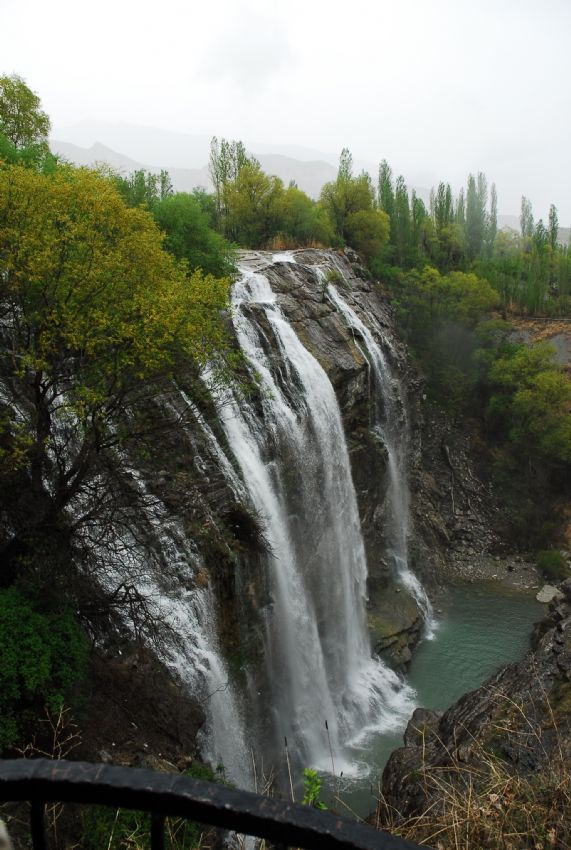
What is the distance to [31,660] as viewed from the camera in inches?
319

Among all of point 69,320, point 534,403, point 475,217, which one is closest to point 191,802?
point 69,320

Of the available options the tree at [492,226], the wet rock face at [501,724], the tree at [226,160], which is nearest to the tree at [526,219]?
the tree at [492,226]

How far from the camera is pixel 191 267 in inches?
803

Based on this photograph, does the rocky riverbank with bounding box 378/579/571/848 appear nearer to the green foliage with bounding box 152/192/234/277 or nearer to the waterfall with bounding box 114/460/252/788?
the waterfall with bounding box 114/460/252/788

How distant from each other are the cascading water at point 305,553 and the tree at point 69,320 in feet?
12.1

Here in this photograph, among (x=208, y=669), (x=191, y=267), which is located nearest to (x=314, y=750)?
(x=208, y=669)

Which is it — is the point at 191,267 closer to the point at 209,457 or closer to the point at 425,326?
the point at 209,457

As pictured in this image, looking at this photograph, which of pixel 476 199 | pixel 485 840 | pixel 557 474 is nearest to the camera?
pixel 485 840

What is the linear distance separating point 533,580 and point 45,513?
22.4 metres

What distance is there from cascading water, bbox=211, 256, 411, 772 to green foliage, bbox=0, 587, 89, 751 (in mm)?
5976

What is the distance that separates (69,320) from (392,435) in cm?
1833

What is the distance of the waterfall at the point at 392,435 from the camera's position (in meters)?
23.9

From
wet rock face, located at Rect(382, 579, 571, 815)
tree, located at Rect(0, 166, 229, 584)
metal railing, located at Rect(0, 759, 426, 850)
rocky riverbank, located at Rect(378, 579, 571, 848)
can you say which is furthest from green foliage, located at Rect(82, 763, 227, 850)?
metal railing, located at Rect(0, 759, 426, 850)

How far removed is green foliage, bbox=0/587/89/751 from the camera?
7844 millimetres
